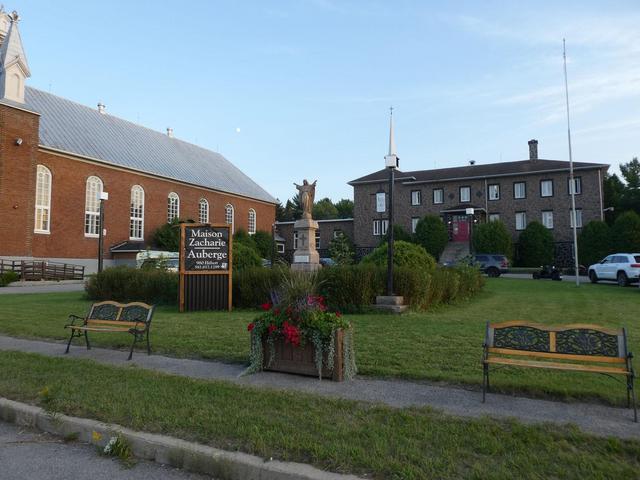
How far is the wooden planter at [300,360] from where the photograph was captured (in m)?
6.42

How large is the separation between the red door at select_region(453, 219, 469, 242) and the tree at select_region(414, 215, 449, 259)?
8.83ft

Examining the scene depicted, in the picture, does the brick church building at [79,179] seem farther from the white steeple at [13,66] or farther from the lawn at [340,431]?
the lawn at [340,431]

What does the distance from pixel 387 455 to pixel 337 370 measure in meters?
2.58

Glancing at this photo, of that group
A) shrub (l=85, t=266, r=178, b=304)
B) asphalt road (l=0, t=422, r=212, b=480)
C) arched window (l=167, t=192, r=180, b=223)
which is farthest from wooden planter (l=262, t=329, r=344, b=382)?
arched window (l=167, t=192, r=180, b=223)

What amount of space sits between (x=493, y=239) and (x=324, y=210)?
55.7m

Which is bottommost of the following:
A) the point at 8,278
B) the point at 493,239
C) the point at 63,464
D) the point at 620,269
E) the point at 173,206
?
the point at 63,464

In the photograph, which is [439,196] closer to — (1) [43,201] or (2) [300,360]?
(1) [43,201]

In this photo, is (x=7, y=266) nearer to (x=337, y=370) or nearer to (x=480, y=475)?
(x=337, y=370)

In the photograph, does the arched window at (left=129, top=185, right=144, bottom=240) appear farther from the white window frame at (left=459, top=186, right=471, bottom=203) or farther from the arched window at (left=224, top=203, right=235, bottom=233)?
the white window frame at (left=459, top=186, right=471, bottom=203)

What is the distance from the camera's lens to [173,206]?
154 feet

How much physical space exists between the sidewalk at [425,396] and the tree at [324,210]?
8744cm

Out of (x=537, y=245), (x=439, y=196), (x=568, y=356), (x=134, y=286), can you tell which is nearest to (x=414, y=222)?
(x=439, y=196)

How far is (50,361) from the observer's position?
7.41m

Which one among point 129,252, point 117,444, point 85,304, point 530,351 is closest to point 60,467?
point 117,444
